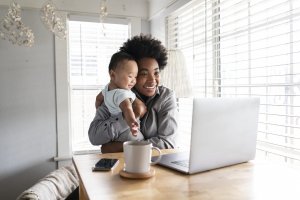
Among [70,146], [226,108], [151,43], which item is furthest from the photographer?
[70,146]

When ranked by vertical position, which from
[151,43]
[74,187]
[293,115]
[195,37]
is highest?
[195,37]

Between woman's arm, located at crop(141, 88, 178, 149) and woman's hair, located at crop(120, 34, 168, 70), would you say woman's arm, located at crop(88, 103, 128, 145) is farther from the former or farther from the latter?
woman's hair, located at crop(120, 34, 168, 70)

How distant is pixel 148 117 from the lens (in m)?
1.40

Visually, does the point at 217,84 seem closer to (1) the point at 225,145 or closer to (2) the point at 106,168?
(1) the point at 225,145

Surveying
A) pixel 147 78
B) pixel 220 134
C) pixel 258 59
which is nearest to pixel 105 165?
pixel 220 134

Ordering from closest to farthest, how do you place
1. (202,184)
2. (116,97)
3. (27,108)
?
(202,184), (116,97), (27,108)

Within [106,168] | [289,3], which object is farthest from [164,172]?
[289,3]

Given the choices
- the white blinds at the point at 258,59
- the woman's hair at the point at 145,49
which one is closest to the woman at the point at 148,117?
the woman's hair at the point at 145,49

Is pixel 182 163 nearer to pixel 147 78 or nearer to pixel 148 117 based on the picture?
pixel 148 117

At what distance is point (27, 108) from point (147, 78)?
5.37ft

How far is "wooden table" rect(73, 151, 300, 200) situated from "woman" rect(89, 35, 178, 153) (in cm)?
35

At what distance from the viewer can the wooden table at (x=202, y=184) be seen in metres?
0.72

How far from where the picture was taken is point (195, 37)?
2.31 meters

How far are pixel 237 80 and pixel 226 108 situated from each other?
104 centimetres
